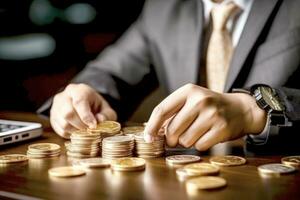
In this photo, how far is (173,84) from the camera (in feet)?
5.08

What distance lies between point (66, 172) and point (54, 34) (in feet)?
5.52

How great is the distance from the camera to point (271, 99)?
41.8 inches

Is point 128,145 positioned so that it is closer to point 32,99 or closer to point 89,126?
point 89,126

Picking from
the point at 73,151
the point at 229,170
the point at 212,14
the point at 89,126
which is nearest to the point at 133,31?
the point at 212,14

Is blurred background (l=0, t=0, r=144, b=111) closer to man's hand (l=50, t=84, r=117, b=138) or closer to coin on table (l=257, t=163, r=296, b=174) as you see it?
man's hand (l=50, t=84, r=117, b=138)

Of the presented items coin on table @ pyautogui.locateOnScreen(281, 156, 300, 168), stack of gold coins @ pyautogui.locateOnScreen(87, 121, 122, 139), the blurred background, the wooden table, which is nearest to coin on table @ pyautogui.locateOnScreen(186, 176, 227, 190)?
the wooden table

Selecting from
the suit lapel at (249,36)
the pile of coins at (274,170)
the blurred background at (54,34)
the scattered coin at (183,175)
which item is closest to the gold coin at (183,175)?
the scattered coin at (183,175)

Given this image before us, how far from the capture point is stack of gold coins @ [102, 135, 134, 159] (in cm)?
92

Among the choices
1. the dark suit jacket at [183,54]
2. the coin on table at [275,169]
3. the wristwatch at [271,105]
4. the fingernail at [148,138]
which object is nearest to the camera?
the coin on table at [275,169]

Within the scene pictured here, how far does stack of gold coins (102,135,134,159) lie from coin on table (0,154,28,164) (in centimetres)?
14

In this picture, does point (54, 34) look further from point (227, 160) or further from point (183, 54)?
point (227, 160)

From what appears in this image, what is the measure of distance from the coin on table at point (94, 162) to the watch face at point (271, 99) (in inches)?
13.6

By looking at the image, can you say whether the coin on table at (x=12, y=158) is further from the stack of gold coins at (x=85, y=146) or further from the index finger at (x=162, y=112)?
the index finger at (x=162, y=112)

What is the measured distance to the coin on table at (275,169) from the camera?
83cm
